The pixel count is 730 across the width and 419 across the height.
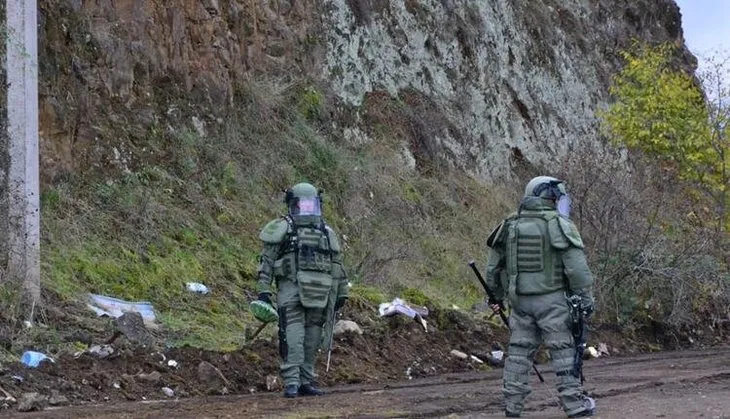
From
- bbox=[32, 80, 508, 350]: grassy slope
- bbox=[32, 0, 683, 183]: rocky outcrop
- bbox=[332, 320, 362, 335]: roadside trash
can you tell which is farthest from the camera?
bbox=[32, 0, 683, 183]: rocky outcrop

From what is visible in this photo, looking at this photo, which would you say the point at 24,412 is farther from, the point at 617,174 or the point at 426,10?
the point at 426,10

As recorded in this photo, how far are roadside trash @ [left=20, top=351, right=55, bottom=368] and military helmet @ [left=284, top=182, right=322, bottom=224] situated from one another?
8.31ft

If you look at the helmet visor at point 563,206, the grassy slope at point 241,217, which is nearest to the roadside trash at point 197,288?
the grassy slope at point 241,217

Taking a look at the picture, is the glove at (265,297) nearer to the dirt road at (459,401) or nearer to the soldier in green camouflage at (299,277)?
the soldier in green camouflage at (299,277)

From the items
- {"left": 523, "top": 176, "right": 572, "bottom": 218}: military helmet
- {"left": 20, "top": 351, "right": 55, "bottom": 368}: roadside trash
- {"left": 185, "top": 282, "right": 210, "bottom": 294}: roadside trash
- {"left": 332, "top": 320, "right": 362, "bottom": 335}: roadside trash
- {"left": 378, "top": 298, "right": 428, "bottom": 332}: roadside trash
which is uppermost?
{"left": 523, "top": 176, "right": 572, "bottom": 218}: military helmet

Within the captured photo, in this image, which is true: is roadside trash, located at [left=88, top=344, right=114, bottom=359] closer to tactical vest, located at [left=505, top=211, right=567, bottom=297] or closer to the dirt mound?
the dirt mound

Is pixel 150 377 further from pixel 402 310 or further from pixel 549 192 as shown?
pixel 402 310

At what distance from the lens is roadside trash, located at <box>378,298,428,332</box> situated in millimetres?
13516

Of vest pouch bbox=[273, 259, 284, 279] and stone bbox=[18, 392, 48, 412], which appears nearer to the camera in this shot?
stone bbox=[18, 392, 48, 412]

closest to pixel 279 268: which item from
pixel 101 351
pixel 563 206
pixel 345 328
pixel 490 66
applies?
pixel 101 351

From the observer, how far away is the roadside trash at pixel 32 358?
976 cm

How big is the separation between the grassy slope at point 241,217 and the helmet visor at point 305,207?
2.69m

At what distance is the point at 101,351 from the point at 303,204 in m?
2.33

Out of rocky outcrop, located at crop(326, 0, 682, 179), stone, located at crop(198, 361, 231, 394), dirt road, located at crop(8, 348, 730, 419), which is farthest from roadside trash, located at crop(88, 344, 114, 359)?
rocky outcrop, located at crop(326, 0, 682, 179)
